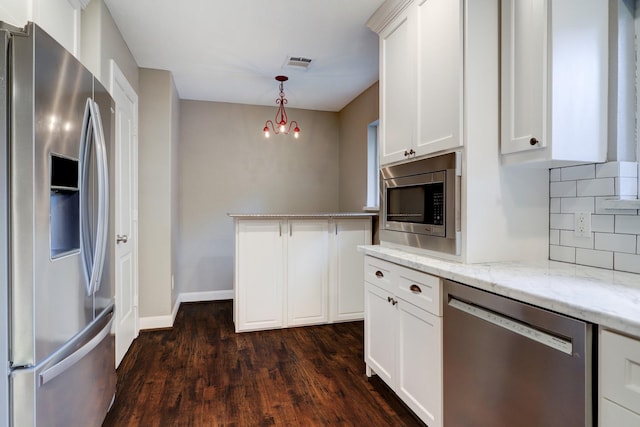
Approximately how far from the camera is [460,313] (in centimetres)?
151

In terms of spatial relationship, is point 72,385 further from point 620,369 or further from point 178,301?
point 178,301

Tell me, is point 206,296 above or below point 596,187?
below

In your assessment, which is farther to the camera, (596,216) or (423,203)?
(423,203)

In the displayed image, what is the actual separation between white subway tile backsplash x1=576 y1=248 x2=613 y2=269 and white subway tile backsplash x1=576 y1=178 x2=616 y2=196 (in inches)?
10.7

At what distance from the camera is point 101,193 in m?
1.65

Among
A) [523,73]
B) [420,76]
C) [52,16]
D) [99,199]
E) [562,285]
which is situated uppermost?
[52,16]

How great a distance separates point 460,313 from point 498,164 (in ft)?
2.59

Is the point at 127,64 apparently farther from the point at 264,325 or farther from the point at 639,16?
the point at 639,16

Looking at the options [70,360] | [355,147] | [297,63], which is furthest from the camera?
[355,147]

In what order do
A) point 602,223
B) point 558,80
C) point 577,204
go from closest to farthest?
1. point 558,80
2. point 602,223
3. point 577,204

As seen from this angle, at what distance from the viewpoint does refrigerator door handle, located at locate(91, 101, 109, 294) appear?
1.61m

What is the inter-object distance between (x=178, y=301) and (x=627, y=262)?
4180mm

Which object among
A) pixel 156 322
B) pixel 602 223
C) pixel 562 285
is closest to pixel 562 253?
pixel 602 223

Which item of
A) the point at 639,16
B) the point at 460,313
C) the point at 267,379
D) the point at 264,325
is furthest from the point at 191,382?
the point at 639,16
